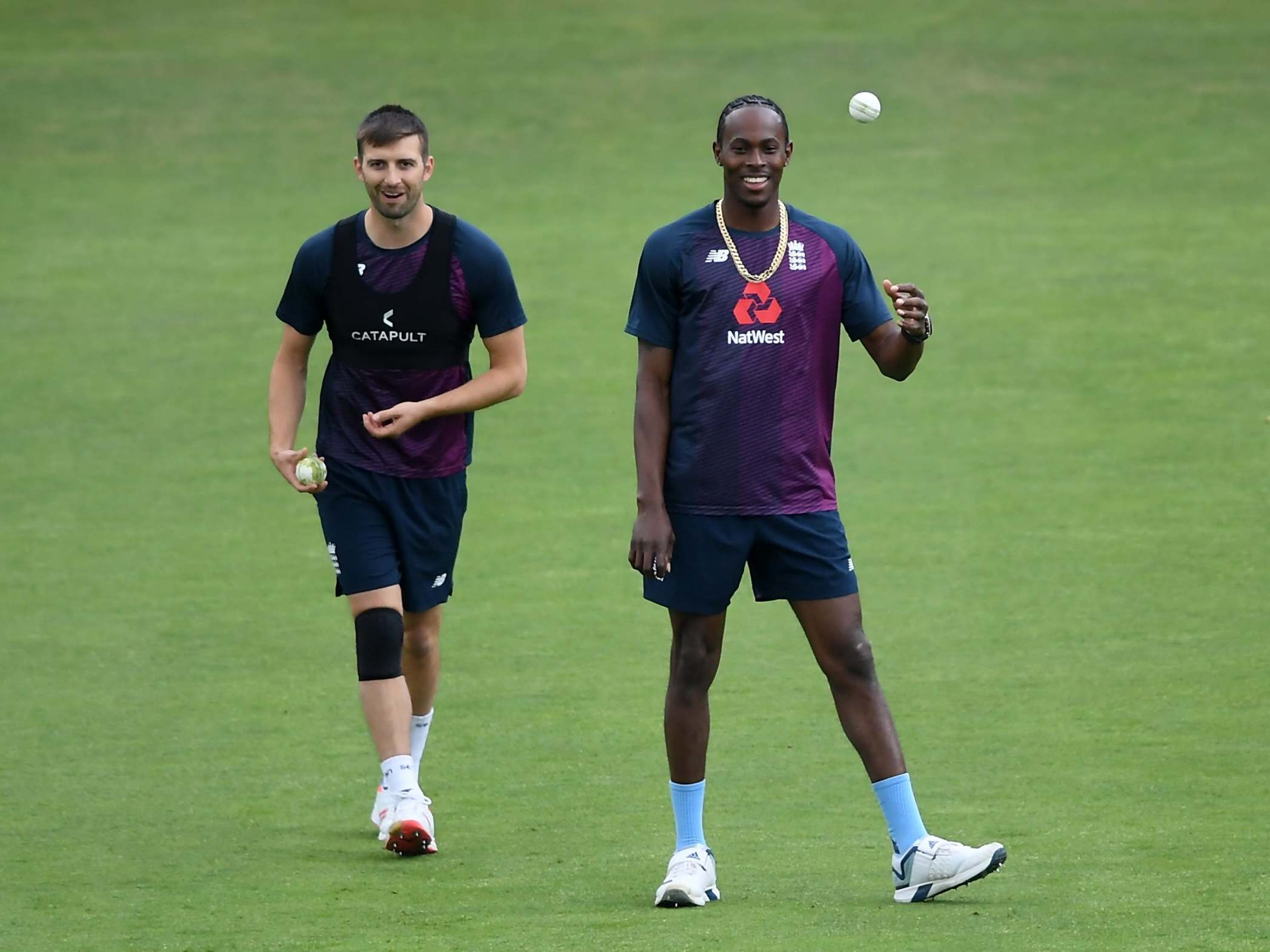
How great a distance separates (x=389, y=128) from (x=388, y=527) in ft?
4.01

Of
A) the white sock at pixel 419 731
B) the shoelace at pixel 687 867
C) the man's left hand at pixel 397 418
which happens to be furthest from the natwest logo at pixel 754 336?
the white sock at pixel 419 731

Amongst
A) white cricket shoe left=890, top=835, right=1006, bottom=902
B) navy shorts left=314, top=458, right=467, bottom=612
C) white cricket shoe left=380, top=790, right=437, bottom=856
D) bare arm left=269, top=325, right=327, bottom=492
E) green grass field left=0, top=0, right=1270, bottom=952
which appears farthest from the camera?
bare arm left=269, top=325, right=327, bottom=492

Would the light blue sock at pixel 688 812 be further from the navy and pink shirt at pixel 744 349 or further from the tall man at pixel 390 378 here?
the tall man at pixel 390 378

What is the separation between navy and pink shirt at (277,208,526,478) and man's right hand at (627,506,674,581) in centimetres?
112

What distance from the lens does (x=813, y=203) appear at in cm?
1563

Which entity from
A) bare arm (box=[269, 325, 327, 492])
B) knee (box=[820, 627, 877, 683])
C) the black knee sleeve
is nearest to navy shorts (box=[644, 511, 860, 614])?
knee (box=[820, 627, 877, 683])

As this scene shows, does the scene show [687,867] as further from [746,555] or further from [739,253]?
[739,253]

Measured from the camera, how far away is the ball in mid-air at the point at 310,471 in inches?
248

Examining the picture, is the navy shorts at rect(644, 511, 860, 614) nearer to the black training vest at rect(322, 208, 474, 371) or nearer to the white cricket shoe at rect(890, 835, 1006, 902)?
the white cricket shoe at rect(890, 835, 1006, 902)

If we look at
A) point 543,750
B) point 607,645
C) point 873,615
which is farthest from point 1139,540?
point 543,750

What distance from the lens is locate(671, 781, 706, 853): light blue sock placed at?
5719mm

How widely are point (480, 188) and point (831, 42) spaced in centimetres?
432

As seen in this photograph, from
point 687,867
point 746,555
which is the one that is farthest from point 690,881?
point 746,555

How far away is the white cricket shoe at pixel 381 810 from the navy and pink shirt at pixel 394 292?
3.22 feet
